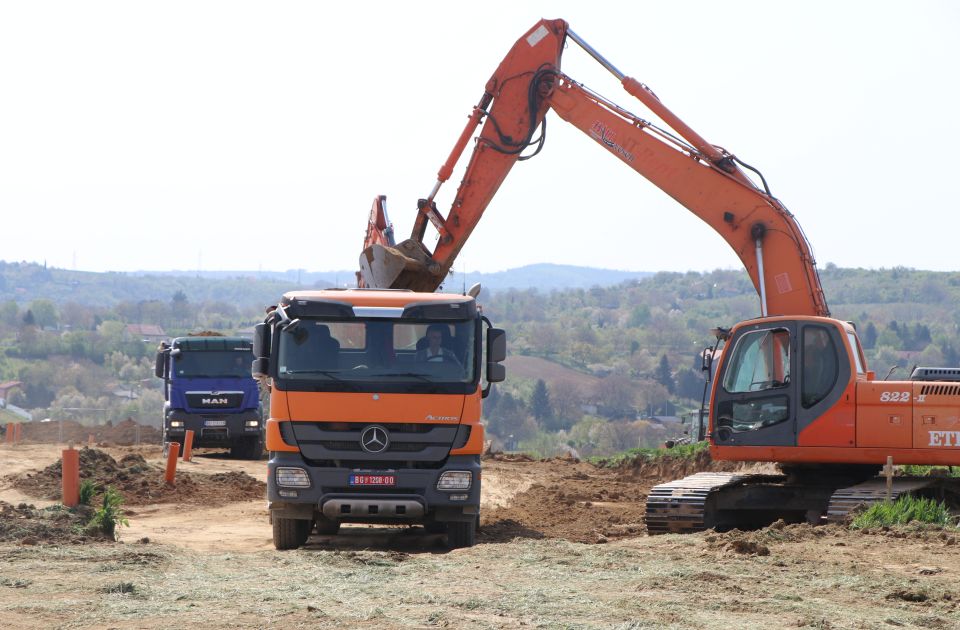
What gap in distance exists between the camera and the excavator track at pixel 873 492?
1496cm

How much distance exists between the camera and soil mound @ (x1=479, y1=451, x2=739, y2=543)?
17094 mm

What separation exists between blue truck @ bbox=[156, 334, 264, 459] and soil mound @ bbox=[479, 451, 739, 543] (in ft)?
19.4

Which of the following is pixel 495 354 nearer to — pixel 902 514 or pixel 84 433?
pixel 902 514

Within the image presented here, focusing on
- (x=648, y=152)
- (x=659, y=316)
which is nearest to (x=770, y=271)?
(x=648, y=152)

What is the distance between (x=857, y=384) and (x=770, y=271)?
114 inches

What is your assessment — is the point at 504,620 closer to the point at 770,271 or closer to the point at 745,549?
the point at 745,549

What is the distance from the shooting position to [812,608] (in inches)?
384

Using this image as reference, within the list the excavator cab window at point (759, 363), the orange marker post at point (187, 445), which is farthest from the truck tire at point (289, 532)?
the orange marker post at point (187, 445)

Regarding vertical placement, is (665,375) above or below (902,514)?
below

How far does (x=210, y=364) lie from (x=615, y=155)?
14.3m

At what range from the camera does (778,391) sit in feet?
51.4

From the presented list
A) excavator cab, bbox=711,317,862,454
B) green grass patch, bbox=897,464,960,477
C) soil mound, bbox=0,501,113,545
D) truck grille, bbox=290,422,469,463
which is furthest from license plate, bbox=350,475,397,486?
green grass patch, bbox=897,464,960,477

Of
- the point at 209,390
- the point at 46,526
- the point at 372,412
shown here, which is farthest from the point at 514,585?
the point at 209,390

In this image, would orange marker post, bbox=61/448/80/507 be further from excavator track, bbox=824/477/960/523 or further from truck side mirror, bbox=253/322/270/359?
excavator track, bbox=824/477/960/523
